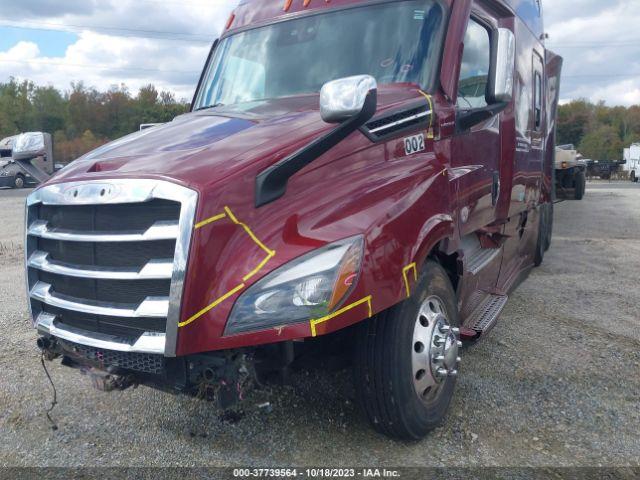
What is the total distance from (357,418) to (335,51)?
241 cm

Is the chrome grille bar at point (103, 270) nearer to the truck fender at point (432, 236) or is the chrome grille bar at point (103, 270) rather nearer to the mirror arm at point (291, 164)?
the mirror arm at point (291, 164)

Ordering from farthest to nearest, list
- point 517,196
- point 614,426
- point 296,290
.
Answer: point 517,196 → point 614,426 → point 296,290

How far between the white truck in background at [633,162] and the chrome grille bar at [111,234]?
42237 millimetres

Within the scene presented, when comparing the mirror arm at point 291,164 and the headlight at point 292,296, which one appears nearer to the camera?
the headlight at point 292,296

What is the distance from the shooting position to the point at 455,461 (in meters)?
3.15

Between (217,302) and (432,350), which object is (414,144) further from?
(217,302)

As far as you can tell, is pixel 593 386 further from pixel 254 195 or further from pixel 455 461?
pixel 254 195

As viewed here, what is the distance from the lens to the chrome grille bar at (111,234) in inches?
106

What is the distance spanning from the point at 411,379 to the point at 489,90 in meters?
1.93

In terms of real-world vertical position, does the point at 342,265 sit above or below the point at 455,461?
above

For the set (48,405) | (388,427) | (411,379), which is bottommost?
(48,405)

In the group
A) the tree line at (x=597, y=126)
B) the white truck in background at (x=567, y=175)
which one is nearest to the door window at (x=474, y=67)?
the white truck in background at (x=567, y=175)

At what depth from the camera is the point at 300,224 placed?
9.27 ft

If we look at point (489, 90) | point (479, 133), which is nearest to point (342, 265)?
point (489, 90)
